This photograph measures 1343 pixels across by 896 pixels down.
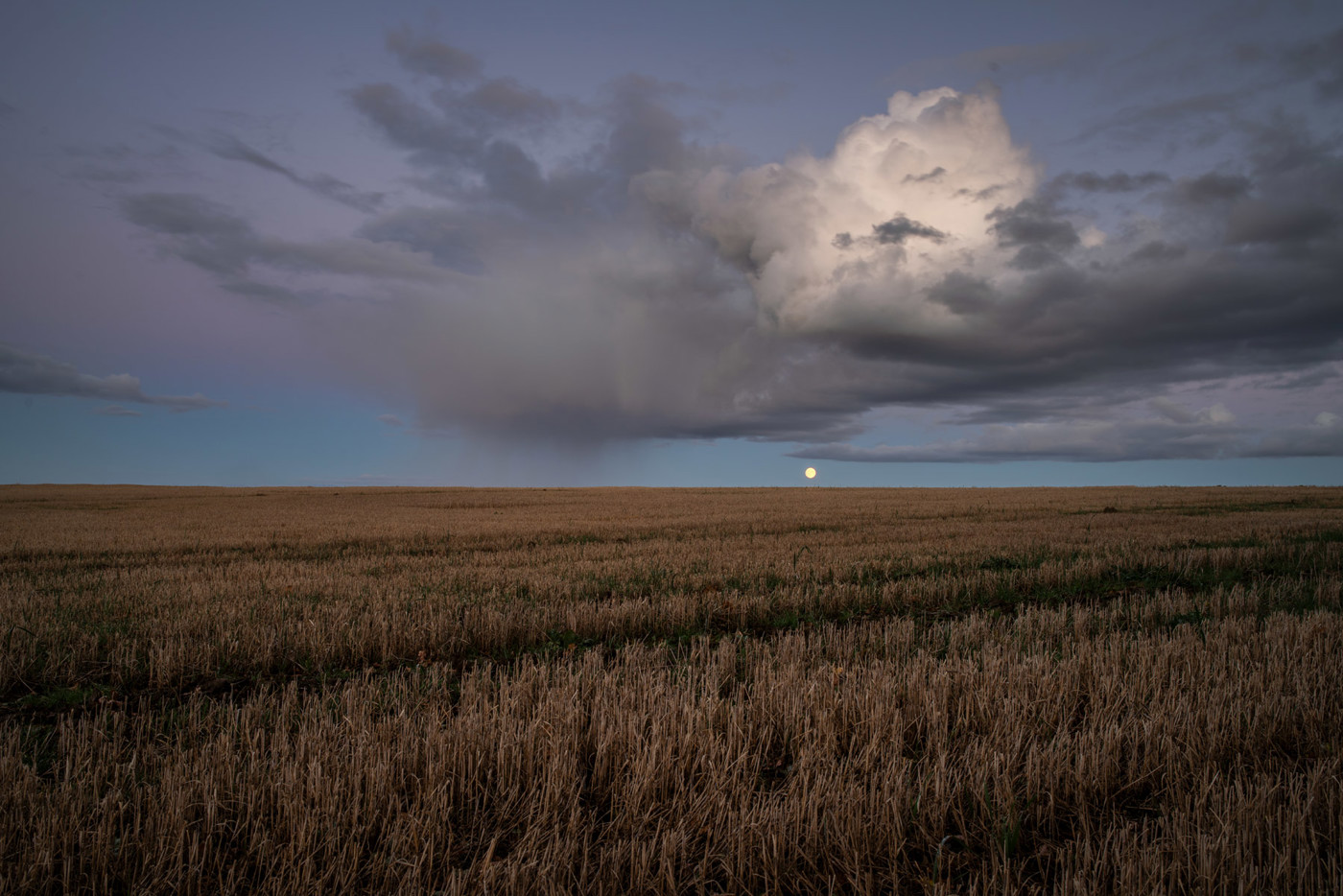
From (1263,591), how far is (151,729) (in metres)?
14.9

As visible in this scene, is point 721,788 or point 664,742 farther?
point 664,742

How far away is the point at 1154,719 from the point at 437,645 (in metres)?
7.26

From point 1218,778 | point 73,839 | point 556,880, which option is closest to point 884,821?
point 556,880

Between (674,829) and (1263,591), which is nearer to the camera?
(674,829)

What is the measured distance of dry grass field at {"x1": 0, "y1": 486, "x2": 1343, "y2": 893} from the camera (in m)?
3.21

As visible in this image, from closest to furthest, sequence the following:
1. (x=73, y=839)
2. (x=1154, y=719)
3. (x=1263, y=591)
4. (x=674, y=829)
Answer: (x=73, y=839), (x=674, y=829), (x=1154, y=719), (x=1263, y=591)

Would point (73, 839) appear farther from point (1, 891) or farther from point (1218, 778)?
point (1218, 778)

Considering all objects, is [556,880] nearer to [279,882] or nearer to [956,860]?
[279,882]

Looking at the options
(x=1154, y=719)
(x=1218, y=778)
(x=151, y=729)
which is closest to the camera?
(x=1218, y=778)

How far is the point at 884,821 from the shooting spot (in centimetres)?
349

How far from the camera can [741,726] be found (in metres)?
4.75

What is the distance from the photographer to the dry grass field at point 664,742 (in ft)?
10.5

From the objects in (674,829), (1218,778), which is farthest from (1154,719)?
(674,829)

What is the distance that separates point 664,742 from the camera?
14.3 ft
